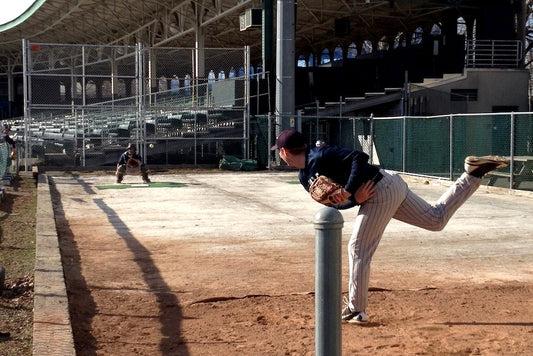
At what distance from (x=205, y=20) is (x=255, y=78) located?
5879mm

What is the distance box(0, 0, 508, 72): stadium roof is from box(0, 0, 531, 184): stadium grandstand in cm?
13

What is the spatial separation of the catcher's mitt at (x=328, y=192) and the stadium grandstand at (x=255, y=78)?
70.1 ft

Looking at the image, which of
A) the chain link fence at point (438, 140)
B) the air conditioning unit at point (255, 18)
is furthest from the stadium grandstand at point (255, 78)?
the chain link fence at point (438, 140)

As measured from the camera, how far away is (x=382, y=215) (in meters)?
6.09

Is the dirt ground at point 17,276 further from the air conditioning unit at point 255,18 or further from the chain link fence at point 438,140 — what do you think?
the air conditioning unit at point 255,18

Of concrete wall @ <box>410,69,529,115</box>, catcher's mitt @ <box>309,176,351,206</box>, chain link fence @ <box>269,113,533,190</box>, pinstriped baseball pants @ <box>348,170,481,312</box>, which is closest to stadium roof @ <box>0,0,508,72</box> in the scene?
concrete wall @ <box>410,69,529,115</box>

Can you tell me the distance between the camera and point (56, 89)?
39500 millimetres

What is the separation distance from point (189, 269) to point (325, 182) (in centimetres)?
344

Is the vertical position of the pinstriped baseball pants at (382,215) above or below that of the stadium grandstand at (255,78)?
below

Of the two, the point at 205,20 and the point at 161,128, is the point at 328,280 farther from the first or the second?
the point at 205,20

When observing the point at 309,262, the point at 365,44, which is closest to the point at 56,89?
the point at 365,44

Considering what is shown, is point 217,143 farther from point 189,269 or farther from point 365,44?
point 365,44

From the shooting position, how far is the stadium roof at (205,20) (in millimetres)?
40094

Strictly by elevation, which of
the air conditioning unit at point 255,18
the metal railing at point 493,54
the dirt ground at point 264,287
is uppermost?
the air conditioning unit at point 255,18
